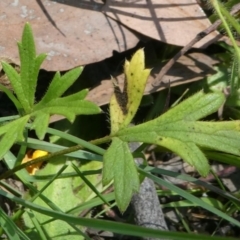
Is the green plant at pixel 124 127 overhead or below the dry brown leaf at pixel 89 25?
below

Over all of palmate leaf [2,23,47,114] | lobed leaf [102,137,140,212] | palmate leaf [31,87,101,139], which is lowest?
lobed leaf [102,137,140,212]

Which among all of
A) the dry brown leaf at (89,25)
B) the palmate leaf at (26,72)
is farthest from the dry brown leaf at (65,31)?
the palmate leaf at (26,72)

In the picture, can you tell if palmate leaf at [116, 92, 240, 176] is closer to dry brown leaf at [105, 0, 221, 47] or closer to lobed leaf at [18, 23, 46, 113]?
lobed leaf at [18, 23, 46, 113]

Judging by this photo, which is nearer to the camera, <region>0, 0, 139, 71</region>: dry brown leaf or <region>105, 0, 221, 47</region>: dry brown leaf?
<region>0, 0, 139, 71</region>: dry brown leaf

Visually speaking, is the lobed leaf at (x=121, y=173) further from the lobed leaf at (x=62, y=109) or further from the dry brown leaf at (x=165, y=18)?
the dry brown leaf at (x=165, y=18)

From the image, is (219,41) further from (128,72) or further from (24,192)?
(24,192)

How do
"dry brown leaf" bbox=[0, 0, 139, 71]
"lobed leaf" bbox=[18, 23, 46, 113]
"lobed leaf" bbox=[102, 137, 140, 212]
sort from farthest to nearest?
"dry brown leaf" bbox=[0, 0, 139, 71], "lobed leaf" bbox=[18, 23, 46, 113], "lobed leaf" bbox=[102, 137, 140, 212]

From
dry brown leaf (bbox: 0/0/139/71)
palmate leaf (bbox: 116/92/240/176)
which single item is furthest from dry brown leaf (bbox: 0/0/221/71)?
palmate leaf (bbox: 116/92/240/176)

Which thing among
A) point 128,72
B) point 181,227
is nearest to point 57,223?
point 181,227
